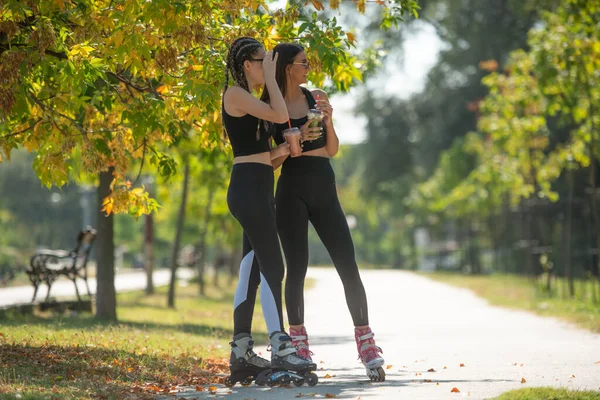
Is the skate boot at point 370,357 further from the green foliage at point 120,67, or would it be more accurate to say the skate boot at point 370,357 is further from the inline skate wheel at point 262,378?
the green foliage at point 120,67

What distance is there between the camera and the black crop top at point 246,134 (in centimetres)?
637

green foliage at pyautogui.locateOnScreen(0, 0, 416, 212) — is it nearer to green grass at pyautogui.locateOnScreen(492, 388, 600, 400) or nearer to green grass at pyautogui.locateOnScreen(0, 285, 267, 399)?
green grass at pyautogui.locateOnScreen(0, 285, 267, 399)

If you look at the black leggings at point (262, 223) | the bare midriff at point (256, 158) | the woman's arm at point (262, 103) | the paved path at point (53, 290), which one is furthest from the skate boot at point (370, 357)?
the paved path at point (53, 290)

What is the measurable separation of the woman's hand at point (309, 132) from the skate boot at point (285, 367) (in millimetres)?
1290

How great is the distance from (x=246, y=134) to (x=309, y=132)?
17.2 inches

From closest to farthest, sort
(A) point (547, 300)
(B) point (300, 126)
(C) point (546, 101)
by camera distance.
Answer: (B) point (300, 126)
(A) point (547, 300)
(C) point (546, 101)

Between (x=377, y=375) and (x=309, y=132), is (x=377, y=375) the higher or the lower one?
the lower one

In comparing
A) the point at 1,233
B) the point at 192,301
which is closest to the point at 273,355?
the point at 192,301

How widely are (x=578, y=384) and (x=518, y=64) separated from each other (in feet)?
43.7

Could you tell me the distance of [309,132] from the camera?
6535 millimetres

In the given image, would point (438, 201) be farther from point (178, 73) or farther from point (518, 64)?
point (178, 73)

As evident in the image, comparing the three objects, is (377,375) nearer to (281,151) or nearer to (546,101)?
(281,151)

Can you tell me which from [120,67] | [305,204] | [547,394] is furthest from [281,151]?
[120,67]

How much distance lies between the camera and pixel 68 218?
251 ft
